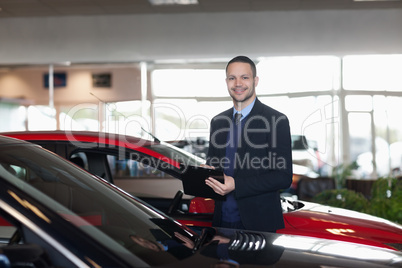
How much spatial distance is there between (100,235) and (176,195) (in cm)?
191

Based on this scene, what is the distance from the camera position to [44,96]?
9219mm

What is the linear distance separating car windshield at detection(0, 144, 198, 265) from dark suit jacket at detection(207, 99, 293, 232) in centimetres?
49

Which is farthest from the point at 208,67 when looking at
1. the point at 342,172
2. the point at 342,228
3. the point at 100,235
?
the point at 100,235

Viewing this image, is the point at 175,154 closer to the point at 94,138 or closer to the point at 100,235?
the point at 94,138

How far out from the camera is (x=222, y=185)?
2.40 metres

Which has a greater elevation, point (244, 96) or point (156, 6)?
point (156, 6)

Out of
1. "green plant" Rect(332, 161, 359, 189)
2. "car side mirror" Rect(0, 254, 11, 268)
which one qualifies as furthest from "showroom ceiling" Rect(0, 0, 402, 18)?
"car side mirror" Rect(0, 254, 11, 268)

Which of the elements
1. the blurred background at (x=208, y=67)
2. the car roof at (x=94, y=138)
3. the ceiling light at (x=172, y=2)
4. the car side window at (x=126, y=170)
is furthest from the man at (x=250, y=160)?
the ceiling light at (x=172, y=2)

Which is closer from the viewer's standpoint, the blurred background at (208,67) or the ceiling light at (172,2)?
the ceiling light at (172,2)

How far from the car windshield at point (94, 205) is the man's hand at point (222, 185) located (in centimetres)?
36

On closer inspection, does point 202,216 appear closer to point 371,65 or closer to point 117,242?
point 117,242

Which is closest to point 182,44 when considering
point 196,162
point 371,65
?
point 371,65

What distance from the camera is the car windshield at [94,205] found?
155 centimetres

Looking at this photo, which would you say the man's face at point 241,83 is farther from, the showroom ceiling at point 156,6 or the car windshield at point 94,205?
the showroom ceiling at point 156,6
